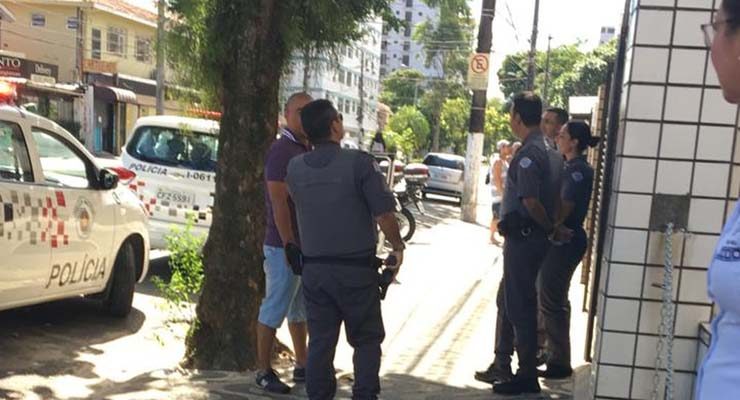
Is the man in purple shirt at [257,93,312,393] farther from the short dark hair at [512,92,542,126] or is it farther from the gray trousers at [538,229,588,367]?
the gray trousers at [538,229,588,367]

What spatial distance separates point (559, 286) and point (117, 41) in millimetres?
38658

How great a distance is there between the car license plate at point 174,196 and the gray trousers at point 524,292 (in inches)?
188

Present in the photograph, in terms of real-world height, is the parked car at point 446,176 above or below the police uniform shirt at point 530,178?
below

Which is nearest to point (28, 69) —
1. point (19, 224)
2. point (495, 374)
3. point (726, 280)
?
point (19, 224)

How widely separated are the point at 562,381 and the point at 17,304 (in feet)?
12.6

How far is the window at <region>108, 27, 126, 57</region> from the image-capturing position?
1538 inches

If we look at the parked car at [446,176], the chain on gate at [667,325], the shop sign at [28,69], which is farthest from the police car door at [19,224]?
the shop sign at [28,69]

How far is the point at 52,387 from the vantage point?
479 centimetres

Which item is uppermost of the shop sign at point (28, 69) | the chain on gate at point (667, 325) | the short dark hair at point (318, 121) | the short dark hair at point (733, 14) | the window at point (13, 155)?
the shop sign at point (28, 69)

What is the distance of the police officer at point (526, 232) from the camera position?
14.2 ft

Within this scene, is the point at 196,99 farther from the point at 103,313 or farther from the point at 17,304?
the point at 103,313

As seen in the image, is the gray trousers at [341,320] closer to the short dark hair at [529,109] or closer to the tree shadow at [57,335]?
the short dark hair at [529,109]

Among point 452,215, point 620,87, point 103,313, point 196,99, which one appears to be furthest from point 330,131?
point 452,215

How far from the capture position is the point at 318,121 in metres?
3.85
